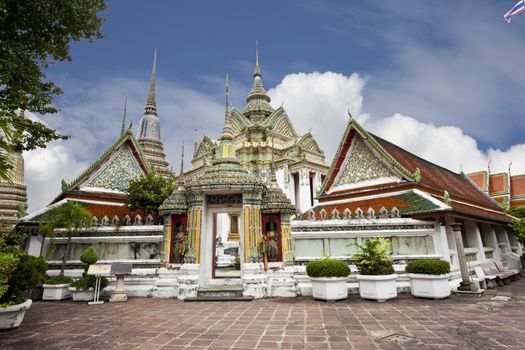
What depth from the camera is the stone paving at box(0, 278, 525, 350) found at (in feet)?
15.3

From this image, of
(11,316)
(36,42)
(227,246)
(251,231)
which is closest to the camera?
(11,316)

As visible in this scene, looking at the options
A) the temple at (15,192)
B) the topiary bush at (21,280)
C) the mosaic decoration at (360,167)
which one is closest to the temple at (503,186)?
the mosaic decoration at (360,167)

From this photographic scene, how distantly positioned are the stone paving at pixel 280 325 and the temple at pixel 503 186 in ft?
66.4

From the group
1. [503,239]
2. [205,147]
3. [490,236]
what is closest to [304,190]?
[205,147]

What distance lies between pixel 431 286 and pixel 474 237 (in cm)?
682

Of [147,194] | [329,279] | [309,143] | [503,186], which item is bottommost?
[329,279]

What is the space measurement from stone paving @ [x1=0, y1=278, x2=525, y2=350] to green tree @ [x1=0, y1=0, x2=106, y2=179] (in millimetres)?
3949

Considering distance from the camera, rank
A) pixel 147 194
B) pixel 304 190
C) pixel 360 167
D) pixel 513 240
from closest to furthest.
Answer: pixel 147 194 < pixel 360 167 < pixel 513 240 < pixel 304 190

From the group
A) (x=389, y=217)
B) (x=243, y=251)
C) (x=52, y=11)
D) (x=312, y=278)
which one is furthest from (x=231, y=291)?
(x=52, y=11)

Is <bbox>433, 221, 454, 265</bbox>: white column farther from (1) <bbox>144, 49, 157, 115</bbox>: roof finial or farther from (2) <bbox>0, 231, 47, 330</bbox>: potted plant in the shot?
(1) <bbox>144, 49, 157, 115</bbox>: roof finial

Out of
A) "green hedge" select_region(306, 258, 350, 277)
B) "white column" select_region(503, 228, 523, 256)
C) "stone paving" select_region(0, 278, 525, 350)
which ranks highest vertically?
"white column" select_region(503, 228, 523, 256)

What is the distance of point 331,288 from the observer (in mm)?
8469

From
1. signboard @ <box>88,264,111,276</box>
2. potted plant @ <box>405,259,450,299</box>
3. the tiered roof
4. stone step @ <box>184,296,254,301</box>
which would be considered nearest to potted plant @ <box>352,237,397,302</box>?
potted plant @ <box>405,259,450,299</box>

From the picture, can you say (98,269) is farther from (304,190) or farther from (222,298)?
(304,190)
